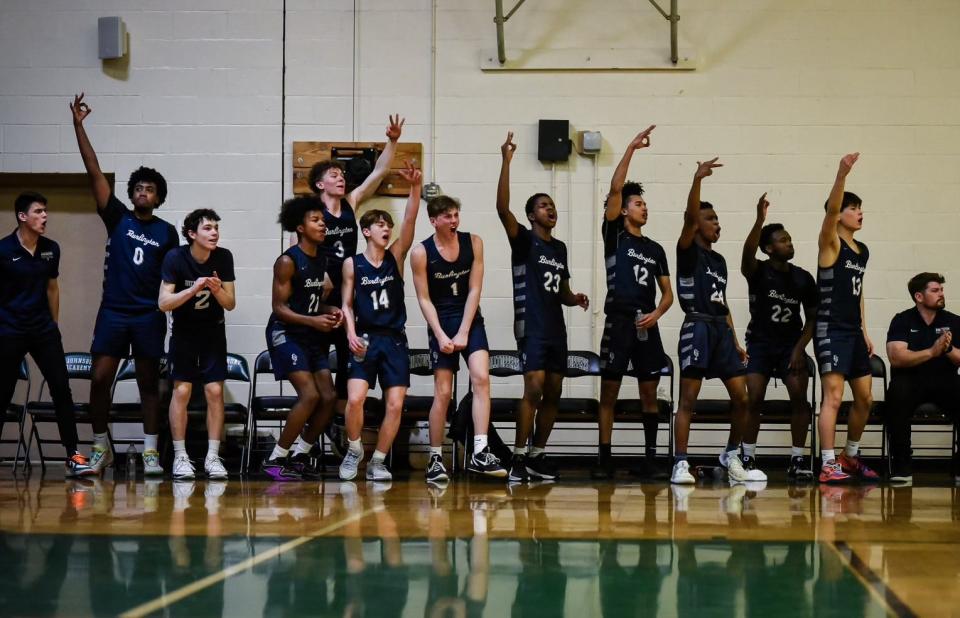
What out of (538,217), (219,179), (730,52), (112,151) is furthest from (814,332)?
(112,151)

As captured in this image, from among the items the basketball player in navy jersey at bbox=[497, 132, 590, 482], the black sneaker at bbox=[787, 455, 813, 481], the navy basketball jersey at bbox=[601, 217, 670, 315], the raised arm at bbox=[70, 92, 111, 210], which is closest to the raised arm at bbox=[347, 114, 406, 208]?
the basketball player in navy jersey at bbox=[497, 132, 590, 482]

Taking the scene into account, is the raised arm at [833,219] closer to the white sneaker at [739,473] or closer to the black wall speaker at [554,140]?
the white sneaker at [739,473]

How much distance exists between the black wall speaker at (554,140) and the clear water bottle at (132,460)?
402 cm

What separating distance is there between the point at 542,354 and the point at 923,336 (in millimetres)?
2751

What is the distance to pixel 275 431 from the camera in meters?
9.16

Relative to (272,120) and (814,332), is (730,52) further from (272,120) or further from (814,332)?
(272,120)

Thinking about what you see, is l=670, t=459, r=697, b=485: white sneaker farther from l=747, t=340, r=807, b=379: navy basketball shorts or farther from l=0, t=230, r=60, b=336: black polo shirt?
l=0, t=230, r=60, b=336: black polo shirt

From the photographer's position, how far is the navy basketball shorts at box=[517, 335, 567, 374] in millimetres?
7051

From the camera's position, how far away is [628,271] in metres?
7.42

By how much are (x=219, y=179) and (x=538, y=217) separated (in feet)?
10.9

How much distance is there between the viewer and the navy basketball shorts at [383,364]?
22.7 ft

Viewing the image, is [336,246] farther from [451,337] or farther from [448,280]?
[451,337]

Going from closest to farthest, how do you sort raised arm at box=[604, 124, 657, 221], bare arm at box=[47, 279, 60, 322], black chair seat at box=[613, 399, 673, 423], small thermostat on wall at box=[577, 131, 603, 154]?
raised arm at box=[604, 124, 657, 221] → bare arm at box=[47, 279, 60, 322] → black chair seat at box=[613, 399, 673, 423] → small thermostat on wall at box=[577, 131, 603, 154]

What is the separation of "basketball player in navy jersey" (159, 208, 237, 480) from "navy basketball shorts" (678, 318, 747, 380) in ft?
9.63
